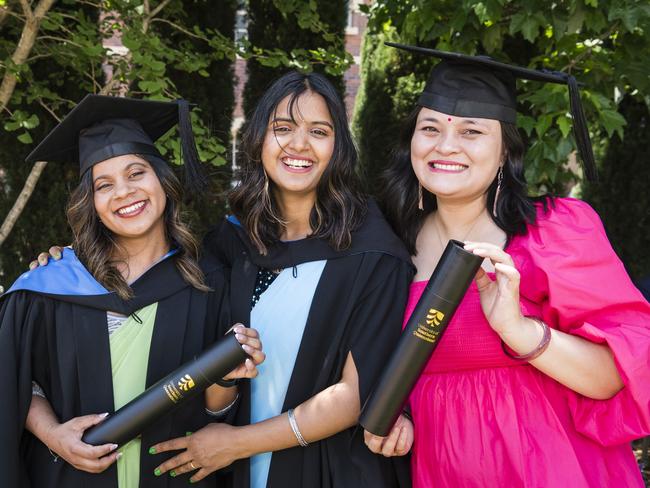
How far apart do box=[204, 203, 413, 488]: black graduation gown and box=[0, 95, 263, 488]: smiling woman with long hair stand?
0.72 feet

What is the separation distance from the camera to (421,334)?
2.11m

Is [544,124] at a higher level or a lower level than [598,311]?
higher

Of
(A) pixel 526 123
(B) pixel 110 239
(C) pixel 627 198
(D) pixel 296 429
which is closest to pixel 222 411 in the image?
(D) pixel 296 429

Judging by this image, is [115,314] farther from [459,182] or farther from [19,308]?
[459,182]

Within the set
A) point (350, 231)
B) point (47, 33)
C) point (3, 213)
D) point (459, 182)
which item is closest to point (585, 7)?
point (459, 182)

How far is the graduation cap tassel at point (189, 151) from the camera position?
2.71 metres

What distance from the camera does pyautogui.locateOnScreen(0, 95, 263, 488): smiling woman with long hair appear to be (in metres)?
2.47

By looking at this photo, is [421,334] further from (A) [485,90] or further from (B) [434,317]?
(A) [485,90]

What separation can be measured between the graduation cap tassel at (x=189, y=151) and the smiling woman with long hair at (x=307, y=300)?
0.55 ft

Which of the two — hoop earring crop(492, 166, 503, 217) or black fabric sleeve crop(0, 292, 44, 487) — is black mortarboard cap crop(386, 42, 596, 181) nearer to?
hoop earring crop(492, 166, 503, 217)

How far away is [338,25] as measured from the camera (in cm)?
660

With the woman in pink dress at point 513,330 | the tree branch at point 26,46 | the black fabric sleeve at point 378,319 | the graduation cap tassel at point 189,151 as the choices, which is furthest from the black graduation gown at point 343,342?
the tree branch at point 26,46

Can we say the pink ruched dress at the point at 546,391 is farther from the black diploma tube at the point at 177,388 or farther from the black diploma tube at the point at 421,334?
the black diploma tube at the point at 177,388

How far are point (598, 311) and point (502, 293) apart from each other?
1.14 feet
